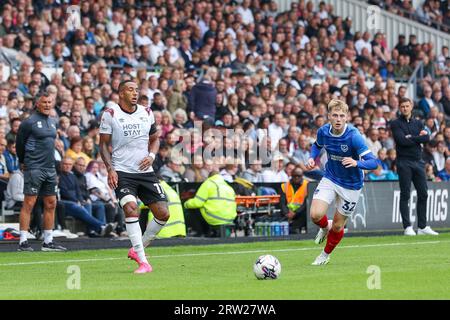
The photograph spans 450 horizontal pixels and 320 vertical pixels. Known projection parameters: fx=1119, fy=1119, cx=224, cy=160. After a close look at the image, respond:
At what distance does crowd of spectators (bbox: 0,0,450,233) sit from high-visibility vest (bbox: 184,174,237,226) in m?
1.69

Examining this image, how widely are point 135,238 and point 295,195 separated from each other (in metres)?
9.57

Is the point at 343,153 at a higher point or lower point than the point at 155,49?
lower

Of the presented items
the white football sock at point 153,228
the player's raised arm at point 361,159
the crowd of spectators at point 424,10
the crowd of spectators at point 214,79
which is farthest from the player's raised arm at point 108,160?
the crowd of spectators at point 424,10

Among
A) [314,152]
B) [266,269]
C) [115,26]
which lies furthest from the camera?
[115,26]

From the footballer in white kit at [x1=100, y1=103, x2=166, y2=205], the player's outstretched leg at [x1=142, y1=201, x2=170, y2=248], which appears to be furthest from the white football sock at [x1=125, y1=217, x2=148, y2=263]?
the player's outstretched leg at [x1=142, y1=201, x2=170, y2=248]

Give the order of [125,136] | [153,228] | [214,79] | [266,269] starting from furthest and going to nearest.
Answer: [214,79]
[153,228]
[125,136]
[266,269]

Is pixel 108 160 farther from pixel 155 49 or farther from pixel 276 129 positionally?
pixel 155 49

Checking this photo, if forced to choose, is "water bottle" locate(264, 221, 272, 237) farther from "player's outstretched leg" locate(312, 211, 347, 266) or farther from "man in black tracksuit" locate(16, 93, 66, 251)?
"player's outstretched leg" locate(312, 211, 347, 266)

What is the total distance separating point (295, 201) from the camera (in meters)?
23.0

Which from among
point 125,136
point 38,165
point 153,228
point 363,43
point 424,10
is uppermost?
point 424,10

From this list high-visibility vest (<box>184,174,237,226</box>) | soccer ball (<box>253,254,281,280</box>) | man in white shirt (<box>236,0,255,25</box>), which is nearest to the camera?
soccer ball (<box>253,254,281,280</box>)

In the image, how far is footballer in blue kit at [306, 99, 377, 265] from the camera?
1478 cm

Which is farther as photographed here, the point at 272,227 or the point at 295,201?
the point at 295,201

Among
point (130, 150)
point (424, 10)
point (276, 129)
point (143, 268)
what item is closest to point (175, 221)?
point (130, 150)
